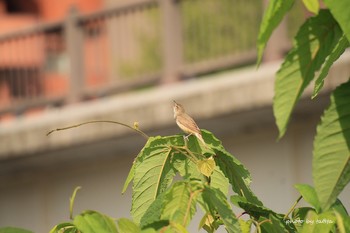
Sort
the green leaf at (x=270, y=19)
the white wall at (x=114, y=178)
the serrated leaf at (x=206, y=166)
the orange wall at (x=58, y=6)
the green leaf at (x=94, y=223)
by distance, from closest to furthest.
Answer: the green leaf at (x=270, y=19) < the green leaf at (x=94, y=223) < the serrated leaf at (x=206, y=166) < the white wall at (x=114, y=178) < the orange wall at (x=58, y=6)

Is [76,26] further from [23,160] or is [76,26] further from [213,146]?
[213,146]

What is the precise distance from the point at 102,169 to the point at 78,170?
0.32 metres

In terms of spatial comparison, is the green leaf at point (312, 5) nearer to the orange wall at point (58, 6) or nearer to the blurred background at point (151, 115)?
the blurred background at point (151, 115)

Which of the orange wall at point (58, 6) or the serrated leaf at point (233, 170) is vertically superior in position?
the orange wall at point (58, 6)

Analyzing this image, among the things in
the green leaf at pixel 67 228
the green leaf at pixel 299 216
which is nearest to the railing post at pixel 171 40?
the green leaf at pixel 299 216

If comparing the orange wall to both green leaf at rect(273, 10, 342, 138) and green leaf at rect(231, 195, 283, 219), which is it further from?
green leaf at rect(273, 10, 342, 138)

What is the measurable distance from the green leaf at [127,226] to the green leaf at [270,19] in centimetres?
30

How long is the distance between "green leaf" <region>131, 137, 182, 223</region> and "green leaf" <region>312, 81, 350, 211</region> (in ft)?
1.54

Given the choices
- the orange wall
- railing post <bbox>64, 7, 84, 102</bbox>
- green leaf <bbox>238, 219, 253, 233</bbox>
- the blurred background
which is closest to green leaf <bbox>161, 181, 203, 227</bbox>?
green leaf <bbox>238, 219, 253, 233</bbox>

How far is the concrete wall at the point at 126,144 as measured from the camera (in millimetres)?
9984

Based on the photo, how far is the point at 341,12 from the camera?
1427 mm

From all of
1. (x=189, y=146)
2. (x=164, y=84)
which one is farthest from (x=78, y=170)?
(x=189, y=146)

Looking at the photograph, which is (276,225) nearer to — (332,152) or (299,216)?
(299,216)

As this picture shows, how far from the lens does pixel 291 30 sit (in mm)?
10969
